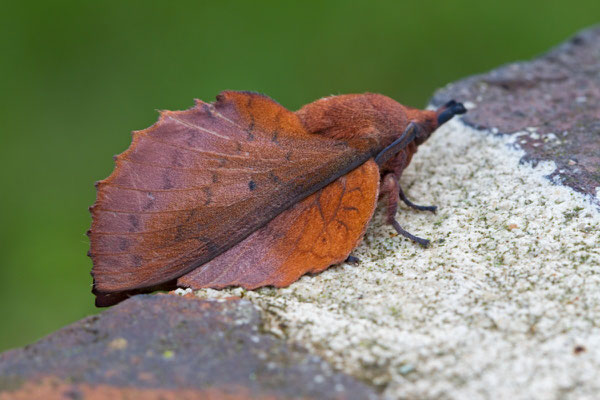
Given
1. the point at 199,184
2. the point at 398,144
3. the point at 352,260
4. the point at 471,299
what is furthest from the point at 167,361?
the point at 398,144

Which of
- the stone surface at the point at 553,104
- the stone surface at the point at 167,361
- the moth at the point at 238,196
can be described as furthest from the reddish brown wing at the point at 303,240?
the stone surface at the point at 553,104

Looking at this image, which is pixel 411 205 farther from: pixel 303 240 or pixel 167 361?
pixel 167 361

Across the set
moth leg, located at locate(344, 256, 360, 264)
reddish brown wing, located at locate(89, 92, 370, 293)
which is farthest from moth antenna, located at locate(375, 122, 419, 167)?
moth leg, located at locate(344, 256, 360, 264)

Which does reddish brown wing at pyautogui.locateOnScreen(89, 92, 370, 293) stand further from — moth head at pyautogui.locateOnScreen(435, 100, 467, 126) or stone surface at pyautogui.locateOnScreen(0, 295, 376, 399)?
moth head at pyautogui.locateOnScreen(435, 100, 467, 126)

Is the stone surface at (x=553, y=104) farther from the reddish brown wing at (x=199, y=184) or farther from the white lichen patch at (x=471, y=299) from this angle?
the reddish brown wing at (x=199, y=184)

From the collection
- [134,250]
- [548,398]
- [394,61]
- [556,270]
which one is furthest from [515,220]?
[394,61]
